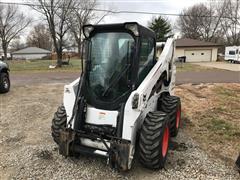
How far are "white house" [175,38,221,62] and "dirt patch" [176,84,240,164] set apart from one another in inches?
1094

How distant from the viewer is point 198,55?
121 ft

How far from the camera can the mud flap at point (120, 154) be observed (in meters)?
3.10

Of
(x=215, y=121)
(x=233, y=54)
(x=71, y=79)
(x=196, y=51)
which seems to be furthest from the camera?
(x=196, y=51)

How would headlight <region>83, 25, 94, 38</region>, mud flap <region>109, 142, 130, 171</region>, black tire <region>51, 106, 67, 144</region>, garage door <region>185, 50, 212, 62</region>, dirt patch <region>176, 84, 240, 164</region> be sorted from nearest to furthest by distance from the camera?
mud flap <region>109, 142, 130, 171</region>
headlight <region>83, 25, 94, 38</region>
black tire <region>51, 106, 67, 144</region>
dirt patch <region>176, 84, 240, 164</region>
garage door <region>185, 50, 212, 62</region>

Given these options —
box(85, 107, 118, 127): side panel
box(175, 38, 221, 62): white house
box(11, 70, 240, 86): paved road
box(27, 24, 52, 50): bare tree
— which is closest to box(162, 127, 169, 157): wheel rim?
box(85, 107, 118, 127): side panel

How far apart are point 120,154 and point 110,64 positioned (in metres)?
1.27

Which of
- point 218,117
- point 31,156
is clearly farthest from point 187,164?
point 218,117

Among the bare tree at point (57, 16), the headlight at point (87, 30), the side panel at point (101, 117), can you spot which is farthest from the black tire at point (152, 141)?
the bare tree at point (57, 16)

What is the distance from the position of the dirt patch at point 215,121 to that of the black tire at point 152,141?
127 centimetres

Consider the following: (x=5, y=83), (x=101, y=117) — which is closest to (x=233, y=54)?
(x=5, y=83)

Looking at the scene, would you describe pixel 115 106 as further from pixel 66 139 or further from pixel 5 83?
pixel 5 83

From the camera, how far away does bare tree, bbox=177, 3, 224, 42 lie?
4984cm

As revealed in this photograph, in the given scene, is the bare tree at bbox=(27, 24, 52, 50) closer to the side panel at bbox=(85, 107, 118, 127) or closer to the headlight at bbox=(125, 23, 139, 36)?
the side panel at bbox=(85, 107, 118, 127)

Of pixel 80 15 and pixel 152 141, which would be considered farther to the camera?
pixel 80 15
